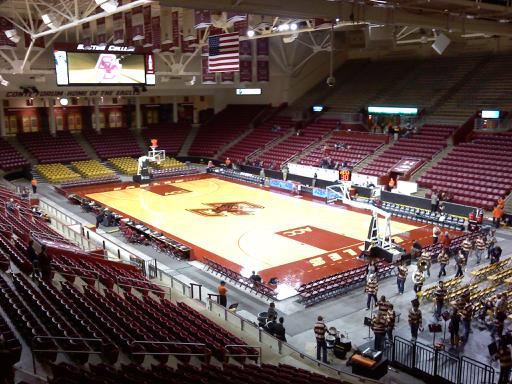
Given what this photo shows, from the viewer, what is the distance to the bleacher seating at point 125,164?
133 feet

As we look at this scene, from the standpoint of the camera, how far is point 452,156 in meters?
31.6

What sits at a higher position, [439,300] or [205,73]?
[205,73]

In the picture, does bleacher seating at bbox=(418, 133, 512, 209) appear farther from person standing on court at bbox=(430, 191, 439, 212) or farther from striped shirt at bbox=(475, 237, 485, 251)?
striped shirt at bbox=(475, 237, 485, 251)

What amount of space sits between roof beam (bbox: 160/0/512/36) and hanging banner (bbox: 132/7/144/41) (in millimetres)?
12386

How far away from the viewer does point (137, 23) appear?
2495 cm

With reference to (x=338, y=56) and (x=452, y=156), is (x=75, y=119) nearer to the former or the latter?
(x=338, y=56)

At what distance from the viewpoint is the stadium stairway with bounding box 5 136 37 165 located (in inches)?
1550

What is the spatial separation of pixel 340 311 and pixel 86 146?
33.3 m

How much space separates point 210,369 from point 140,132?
4074 centimetres

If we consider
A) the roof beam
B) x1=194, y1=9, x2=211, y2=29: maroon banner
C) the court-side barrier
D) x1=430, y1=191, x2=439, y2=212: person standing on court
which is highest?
x1=194, y1=9, x2=211, y2=29: maroon banner

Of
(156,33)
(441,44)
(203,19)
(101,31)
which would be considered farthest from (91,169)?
(441,44)

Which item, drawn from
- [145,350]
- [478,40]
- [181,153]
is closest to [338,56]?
[478,40]

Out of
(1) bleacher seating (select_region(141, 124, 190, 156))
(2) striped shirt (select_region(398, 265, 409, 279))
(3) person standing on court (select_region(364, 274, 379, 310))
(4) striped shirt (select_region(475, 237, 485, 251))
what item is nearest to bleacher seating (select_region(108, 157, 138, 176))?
(1) bleacher seating (select_region(141, 124, 190, 156))

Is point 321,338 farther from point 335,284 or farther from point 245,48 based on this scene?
point 245,48
